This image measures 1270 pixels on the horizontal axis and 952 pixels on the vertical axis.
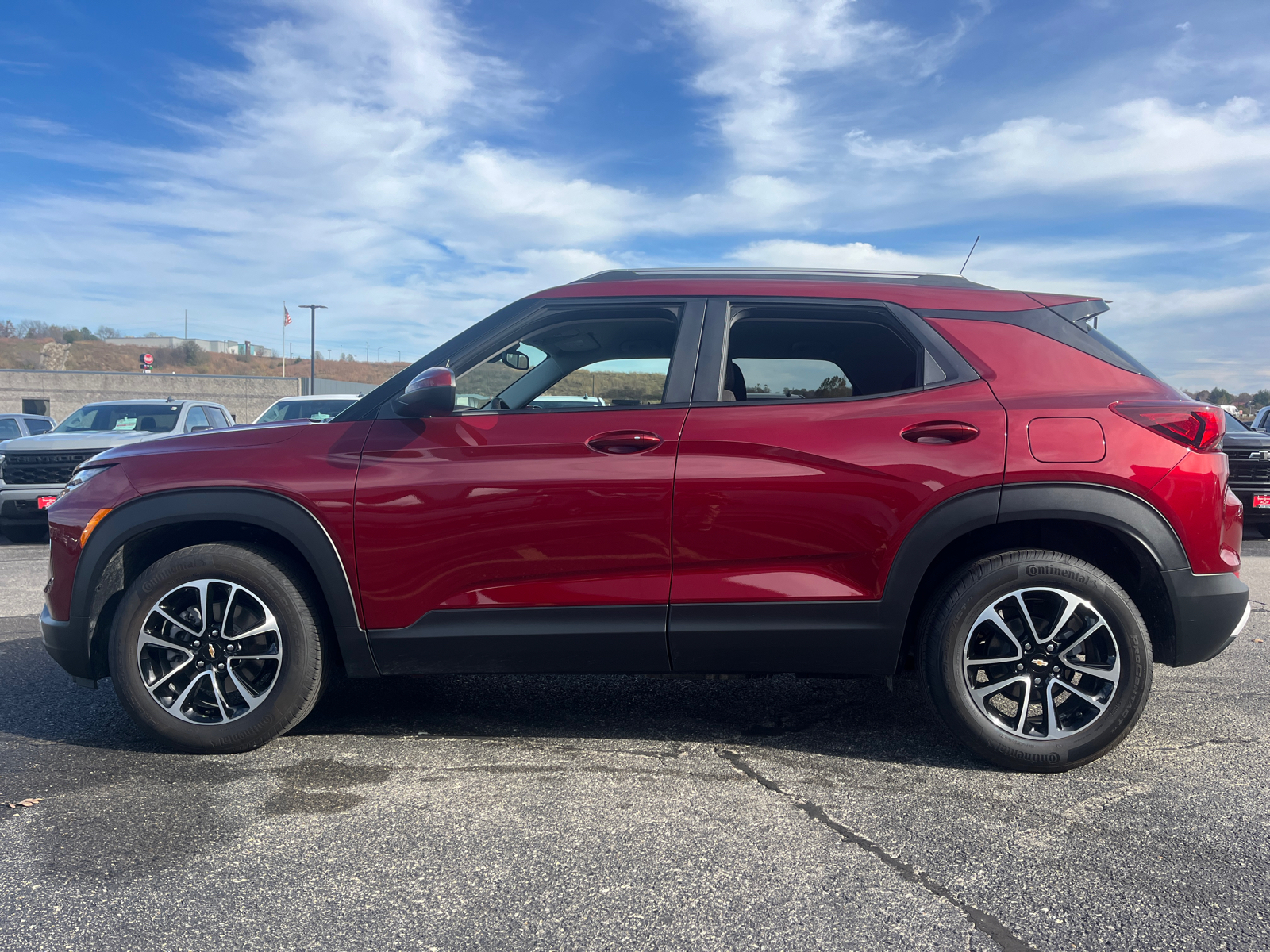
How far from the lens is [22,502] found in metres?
10.0

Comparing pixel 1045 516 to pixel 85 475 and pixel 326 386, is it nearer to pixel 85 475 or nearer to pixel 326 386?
pixel 85 475

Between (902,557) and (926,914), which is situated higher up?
(902,557)

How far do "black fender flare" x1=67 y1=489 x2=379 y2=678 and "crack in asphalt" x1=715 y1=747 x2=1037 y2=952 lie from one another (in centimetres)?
149

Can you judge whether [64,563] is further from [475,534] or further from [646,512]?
[646,512]

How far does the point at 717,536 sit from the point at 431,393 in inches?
46.3

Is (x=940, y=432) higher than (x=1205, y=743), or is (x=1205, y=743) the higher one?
(x=940, y=432)

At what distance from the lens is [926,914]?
233 centimetres

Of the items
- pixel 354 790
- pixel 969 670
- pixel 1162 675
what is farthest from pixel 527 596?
pixel 1162 675

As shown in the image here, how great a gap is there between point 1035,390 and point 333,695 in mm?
3375

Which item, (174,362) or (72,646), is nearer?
(72,646)

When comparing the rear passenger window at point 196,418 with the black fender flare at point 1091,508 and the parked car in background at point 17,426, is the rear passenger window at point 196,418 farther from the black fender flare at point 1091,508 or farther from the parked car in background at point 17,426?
the black fender flare at point 1091,508

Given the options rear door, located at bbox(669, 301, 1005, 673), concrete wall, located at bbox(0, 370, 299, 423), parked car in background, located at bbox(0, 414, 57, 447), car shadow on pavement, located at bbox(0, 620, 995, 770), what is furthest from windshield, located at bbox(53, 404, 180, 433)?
concrete wall, located at bbox(0, 370, 299, 423)

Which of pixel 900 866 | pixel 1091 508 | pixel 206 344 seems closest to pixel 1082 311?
pixel 1091 508

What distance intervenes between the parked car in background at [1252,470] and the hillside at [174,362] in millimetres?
97402
